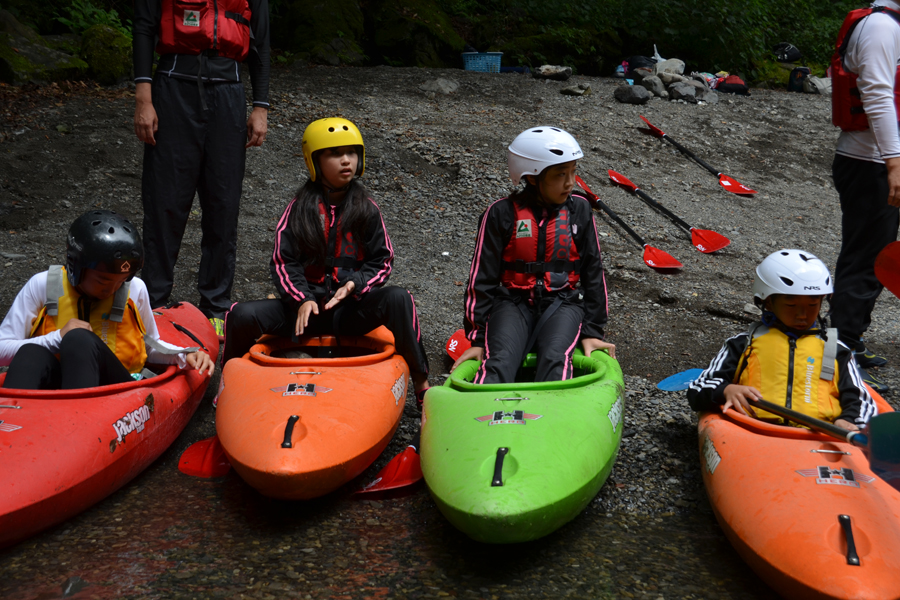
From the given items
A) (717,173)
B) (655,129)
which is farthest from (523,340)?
(655,129)

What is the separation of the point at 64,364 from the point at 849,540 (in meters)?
2.48

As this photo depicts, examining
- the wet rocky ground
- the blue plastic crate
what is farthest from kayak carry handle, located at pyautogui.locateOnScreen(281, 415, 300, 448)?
the blue plastic crate

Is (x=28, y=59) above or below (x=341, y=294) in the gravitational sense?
above

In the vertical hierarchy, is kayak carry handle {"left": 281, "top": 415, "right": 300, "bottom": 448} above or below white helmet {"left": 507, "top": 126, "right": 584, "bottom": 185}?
below

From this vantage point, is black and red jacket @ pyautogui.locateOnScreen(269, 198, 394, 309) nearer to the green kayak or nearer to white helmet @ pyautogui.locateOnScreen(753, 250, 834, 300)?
the green kayak

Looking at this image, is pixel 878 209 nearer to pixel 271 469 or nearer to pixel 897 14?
pixel 897 14

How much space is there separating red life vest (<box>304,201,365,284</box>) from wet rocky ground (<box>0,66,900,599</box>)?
0.74 metres

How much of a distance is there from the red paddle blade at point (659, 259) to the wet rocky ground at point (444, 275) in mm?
99

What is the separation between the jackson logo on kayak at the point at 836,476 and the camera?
6.83 feet

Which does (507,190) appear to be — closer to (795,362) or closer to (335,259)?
(335,259)

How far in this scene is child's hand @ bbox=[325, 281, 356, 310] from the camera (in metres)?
3.00

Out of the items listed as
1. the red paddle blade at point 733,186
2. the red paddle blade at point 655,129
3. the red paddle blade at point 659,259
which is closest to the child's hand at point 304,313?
the red paddle blade at point 659,259

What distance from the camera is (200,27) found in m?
3.60

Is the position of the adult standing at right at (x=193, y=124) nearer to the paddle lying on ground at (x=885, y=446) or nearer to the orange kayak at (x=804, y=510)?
the orange kayak at (x=804, y=510)
